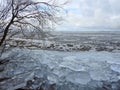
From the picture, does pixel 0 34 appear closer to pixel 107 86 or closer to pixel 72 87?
pixel 72 87

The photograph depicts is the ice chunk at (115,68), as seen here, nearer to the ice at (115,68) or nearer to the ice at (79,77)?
the ice at (115,68)

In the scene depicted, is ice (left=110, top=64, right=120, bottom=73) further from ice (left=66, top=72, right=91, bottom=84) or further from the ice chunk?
ice (left=66, top=72, right=91, bottom=84)

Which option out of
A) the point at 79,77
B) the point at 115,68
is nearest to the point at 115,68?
the point at 115,68

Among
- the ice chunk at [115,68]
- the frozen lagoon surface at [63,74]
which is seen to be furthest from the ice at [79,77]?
the ice chunk at [115,68]

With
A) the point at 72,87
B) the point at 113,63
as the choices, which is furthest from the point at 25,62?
the point at 113,63

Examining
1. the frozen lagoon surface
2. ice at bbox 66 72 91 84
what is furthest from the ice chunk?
ice at bbox 66 72 91 84

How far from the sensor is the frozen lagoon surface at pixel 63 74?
301 inches

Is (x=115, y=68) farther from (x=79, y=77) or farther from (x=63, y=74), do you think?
(x=63, y=74)

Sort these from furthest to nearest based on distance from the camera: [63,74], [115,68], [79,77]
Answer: [115,68] → [63,74] → [79,77]

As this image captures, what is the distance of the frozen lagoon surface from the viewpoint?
7641 mm

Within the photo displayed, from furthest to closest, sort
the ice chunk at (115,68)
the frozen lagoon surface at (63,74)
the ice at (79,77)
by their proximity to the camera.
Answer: the ice chunk at (115,68), the ice at (79,77), the frozen lagoon surface at (63,74)

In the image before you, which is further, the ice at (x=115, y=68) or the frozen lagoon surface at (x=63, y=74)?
the ice at (x=115, y=68)

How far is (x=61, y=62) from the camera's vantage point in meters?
9.34

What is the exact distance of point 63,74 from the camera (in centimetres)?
822
